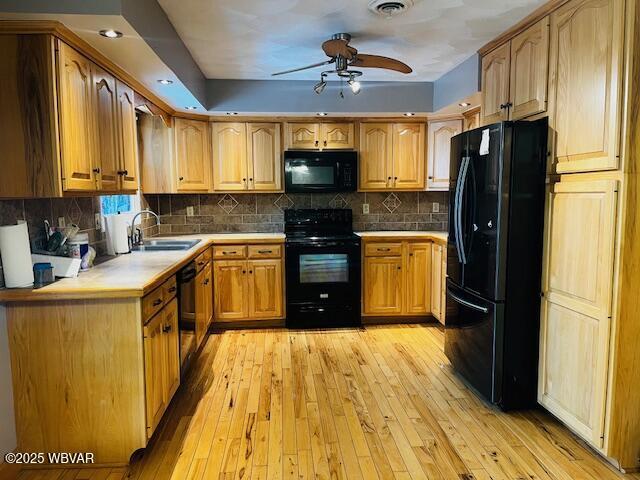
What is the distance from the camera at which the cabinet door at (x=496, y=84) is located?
2836 mm

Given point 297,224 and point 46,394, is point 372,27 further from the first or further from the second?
point 46,394

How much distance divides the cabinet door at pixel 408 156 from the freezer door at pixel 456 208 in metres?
1.43

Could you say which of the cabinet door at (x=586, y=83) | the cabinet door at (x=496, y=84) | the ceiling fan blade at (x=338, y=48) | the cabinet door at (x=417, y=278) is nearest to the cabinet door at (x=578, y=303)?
the cabinet door at (x=586, y=83)

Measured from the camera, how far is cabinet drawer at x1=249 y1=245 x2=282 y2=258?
163 inches

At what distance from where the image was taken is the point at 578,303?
217cm

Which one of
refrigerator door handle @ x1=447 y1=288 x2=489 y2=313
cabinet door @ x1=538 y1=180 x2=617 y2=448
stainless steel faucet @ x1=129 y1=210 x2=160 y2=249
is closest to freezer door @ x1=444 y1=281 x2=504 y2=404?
refrigerator door handle @ x1=447 y1=288 x2=489 y2=313

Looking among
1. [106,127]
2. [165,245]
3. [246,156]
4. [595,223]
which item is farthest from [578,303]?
[246,156]

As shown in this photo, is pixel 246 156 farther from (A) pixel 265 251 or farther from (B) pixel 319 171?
(A) pixel 265 251

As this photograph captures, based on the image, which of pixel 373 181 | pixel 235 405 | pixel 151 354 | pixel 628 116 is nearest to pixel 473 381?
pixel 235 405

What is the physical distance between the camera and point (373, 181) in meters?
4.48

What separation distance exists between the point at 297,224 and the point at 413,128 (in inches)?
62.8

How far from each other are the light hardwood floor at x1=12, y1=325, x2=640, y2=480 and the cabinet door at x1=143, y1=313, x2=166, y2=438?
0.20 meters

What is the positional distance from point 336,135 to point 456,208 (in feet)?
6.31

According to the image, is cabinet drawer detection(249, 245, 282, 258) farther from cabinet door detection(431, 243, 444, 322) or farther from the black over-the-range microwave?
cabinet door detection(431, 243, 444, 322)
